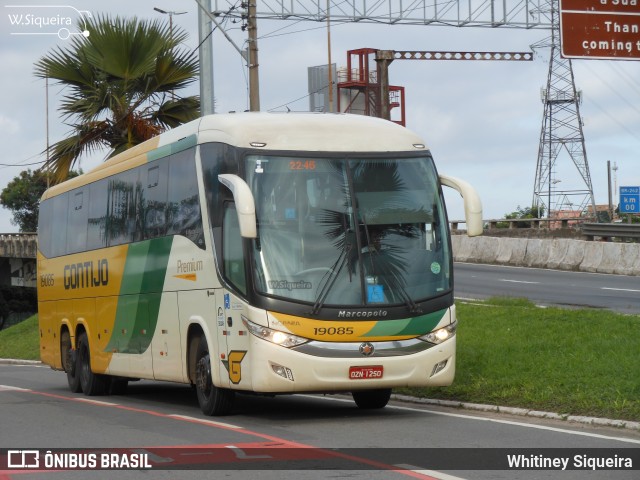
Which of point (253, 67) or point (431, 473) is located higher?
point (253, 67)

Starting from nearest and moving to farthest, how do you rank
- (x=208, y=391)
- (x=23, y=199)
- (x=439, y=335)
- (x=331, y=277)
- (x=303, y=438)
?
(x=303, y=438), (x=331, y=277), (x=439, y=335), (x=208, y=391), (x=23, y=199)

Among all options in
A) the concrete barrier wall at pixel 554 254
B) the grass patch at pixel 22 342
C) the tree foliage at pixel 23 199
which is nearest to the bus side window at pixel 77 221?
the grass patch at pixel 22 342

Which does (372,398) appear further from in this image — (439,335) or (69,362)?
(69,362)

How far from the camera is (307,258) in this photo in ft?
45.8

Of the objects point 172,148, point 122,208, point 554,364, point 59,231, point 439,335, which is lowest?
point 554,364

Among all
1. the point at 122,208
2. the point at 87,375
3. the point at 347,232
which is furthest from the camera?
the point at 87,375

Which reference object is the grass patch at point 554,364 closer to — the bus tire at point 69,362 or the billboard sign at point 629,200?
the bus tire at point 69,362

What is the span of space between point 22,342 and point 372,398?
1245 inches

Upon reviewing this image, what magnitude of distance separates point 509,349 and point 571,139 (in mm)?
58281

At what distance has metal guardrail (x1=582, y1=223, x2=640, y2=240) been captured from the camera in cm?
4618

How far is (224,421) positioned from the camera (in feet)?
47.2

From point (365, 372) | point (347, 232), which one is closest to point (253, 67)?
point (347, 232)

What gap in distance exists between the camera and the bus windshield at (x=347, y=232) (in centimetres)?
1392

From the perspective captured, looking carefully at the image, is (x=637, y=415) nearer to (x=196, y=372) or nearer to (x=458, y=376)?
(x=458, y=376)
